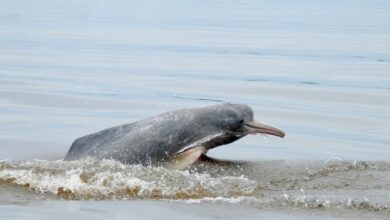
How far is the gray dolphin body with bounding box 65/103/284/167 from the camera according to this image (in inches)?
460

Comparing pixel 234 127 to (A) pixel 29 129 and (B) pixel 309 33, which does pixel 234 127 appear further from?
(B) pixel 309 33

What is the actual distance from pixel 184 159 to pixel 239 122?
3.51ft

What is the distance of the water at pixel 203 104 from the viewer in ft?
→ 33.2

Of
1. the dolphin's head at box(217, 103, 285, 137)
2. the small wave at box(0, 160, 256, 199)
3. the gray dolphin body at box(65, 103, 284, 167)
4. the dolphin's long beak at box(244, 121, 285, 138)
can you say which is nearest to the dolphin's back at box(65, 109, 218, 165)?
the gray dolphin body at box(65, 103, 284, 167)

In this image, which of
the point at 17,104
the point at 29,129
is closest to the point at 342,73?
the point at 17,104

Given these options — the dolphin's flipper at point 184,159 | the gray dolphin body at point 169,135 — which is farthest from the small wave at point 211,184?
the gray dolphin body at point 169,135

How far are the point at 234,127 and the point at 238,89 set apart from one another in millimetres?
11162

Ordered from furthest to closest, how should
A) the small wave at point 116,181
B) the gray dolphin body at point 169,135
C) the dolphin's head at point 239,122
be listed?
1. the dolphin's head at point 239,122
2. the gray dolphin body at point 169,135
3. the small wave at point 116,181

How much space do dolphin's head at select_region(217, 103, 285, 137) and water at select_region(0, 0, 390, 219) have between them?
1.29ft

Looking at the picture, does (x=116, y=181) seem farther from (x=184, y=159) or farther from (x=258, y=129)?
(x=258, y=129)

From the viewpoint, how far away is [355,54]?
110 feet

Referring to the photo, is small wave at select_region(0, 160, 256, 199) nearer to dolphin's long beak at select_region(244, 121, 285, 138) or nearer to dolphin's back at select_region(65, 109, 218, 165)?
dolphin's back at select_region(65, 109, 218, 165)

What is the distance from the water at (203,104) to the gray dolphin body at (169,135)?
1.09 feet

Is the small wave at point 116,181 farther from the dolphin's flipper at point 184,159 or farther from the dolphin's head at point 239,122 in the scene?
the dolphin's head at point 239,122
